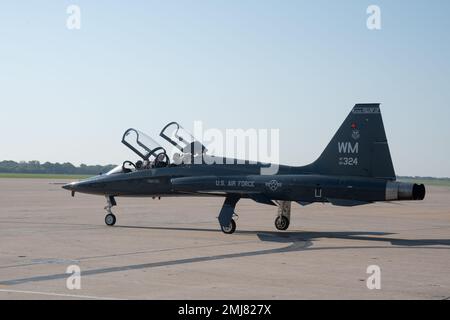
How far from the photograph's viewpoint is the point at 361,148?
19.4 meters

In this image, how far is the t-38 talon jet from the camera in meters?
19.0

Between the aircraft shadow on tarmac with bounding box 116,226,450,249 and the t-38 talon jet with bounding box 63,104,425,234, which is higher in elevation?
the t-38 talon jet with bounding box 63,104,425,234

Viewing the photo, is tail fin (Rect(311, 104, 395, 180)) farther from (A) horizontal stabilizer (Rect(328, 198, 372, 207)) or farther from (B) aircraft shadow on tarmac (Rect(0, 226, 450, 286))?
(B) aircraft shadow on tarmac (Rect(0, 226, 450, 286))

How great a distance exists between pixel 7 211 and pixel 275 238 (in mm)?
15165

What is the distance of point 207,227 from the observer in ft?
80.7

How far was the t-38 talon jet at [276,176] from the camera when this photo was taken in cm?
1905

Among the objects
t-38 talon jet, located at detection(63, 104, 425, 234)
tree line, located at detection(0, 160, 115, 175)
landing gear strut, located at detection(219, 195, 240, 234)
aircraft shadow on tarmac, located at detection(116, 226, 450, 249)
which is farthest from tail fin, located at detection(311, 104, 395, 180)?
tree line, located at detection(0, 160, 115, 175)

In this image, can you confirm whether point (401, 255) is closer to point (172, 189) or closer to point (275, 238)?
point (275, 238)

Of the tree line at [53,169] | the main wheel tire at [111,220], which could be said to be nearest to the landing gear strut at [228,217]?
the main wheel tire at [111,220]

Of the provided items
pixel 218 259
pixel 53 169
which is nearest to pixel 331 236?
pixel 218 259

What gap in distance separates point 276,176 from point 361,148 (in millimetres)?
2897

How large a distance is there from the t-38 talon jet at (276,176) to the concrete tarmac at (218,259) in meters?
1.18
